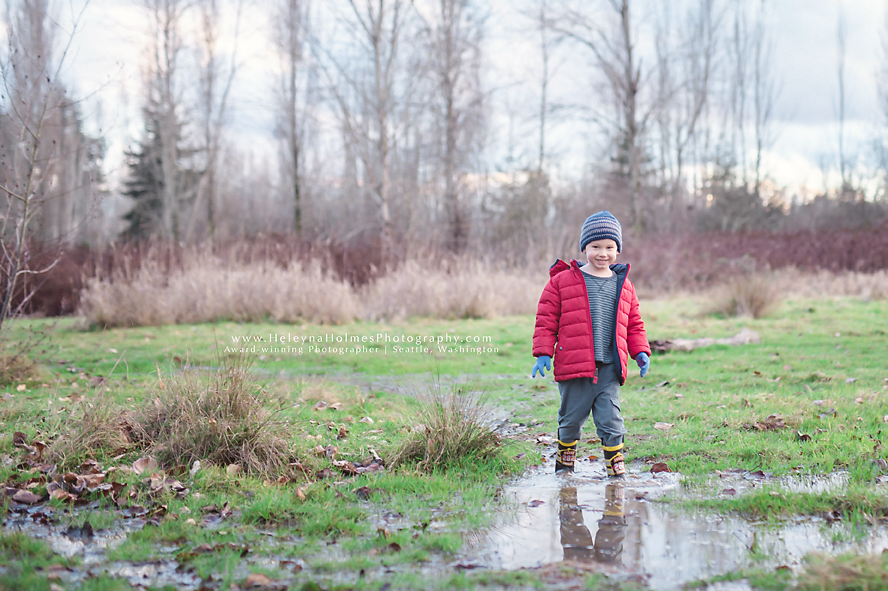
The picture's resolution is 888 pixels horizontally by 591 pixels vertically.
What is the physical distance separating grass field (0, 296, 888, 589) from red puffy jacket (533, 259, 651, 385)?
0.85m

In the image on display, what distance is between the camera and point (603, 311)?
422 centimetres

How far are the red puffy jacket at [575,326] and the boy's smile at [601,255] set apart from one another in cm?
7

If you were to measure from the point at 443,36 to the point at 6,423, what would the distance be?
18.2 meters

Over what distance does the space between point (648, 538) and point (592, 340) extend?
1.36 metres

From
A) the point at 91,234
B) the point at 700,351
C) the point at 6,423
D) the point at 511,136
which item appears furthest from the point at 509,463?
the point at 91,234

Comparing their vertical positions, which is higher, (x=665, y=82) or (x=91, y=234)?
(x=665, y=82)

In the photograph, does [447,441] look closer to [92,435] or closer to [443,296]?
[92,435]

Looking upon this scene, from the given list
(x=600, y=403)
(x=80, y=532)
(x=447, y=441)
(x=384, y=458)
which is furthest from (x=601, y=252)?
(x=80, y=532)

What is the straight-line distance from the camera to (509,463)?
4.39 metres

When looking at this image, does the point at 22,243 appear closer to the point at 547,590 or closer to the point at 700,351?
the point at 547,590

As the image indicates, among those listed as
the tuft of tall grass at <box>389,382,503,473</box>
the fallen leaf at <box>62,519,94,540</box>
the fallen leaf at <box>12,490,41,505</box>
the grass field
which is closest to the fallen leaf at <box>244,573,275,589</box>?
the grass field

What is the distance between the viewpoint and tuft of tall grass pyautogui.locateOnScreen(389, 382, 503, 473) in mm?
4312

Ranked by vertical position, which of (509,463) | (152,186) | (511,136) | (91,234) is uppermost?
(511,136)

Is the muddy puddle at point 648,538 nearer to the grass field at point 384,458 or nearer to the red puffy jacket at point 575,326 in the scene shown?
the grass field at point 384,458
